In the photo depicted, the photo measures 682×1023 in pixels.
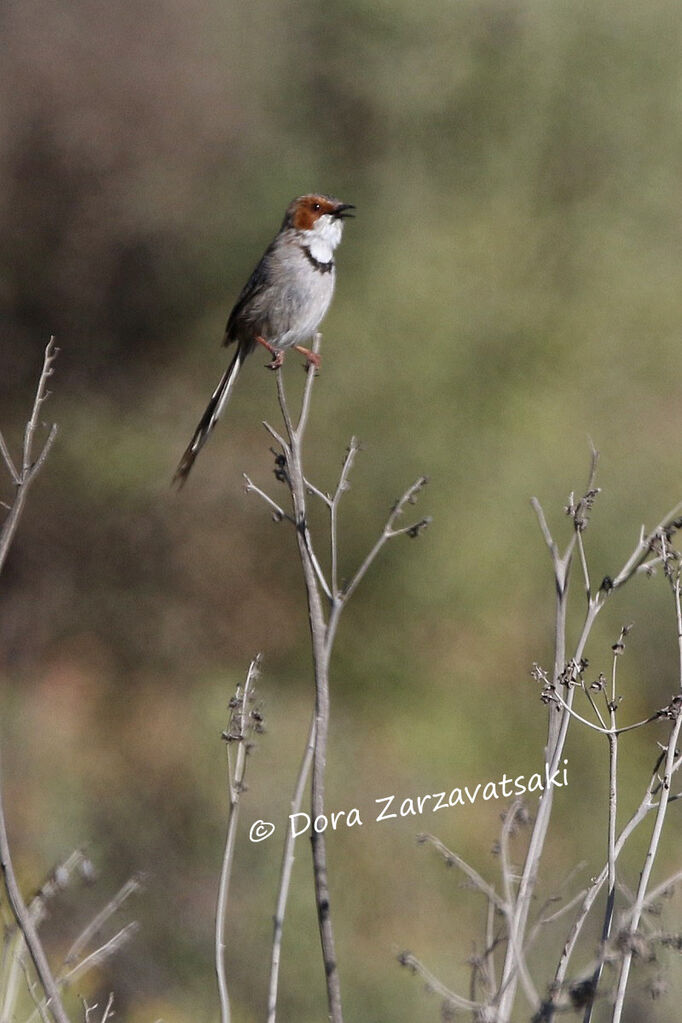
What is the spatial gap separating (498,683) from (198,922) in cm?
193

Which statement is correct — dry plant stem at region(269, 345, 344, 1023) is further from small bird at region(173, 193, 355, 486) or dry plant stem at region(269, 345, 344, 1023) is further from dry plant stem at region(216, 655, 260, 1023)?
small bird at region(173, 193, 355, 486)

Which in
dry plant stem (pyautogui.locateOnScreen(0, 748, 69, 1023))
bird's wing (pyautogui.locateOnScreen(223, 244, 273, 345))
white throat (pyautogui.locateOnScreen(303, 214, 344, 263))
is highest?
white throat (pyautogui.locateOnScreen(303, 214, 344, 263))

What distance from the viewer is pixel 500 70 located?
235 inches

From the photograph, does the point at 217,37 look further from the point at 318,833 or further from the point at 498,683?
the point at 318,833

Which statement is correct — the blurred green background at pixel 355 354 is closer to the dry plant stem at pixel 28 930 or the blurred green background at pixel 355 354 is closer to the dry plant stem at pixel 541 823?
the dry plant stem at pixel 541 823

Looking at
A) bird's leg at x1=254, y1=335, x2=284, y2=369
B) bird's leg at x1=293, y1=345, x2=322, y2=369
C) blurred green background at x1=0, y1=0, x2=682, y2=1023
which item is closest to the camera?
bird's leg at x1=293, y1=345, x2=322, y2=369

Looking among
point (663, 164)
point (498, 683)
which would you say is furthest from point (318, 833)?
point (663, 164)

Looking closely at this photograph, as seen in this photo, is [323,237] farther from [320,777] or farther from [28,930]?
[28,930]

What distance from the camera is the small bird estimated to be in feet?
10.7

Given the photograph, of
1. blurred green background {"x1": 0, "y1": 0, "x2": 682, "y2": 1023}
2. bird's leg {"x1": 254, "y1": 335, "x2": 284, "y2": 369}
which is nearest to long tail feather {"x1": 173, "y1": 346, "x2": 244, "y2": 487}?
bird's leg {"x1": 254, "y1": 335, "x2": 284, "y2": 369}

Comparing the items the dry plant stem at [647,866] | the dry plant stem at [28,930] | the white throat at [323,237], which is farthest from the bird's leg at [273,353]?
the dry plant stem at [28,930]

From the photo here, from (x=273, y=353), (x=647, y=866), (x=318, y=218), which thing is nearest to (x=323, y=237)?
(x=318, y=218)

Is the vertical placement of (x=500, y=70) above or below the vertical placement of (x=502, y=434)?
above

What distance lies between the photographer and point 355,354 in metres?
5.79
